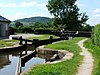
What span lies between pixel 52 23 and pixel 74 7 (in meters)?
8.82

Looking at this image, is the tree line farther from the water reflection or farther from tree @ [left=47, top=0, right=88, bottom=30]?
the water reflection

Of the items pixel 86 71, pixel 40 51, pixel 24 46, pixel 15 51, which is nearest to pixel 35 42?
pixel 24 46

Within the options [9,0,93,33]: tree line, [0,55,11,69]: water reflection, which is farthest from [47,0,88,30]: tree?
[0,55,11,69]: water reflection

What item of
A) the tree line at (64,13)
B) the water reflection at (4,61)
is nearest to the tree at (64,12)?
the tree line at (64,13)

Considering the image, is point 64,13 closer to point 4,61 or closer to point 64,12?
point 64,12

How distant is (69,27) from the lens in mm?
98875

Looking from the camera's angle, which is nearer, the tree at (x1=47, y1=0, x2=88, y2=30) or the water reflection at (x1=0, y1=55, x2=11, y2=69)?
the water reflection at (x1=0, y1=55, x2=11, y2=69)

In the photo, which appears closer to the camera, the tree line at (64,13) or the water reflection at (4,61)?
the water reflection at (4,61)

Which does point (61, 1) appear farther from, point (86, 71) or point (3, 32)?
point (86, 71)

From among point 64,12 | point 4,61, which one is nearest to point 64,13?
point 64,12

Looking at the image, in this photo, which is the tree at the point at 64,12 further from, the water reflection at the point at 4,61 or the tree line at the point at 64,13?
the water reflection at the point at 4,61

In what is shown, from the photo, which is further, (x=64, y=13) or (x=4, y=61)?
(x=64, y=13)

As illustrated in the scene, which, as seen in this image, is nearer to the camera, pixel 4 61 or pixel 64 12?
pixel 4 61

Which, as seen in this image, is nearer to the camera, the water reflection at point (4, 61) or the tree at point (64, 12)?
the water reflection at point (4, 61)
